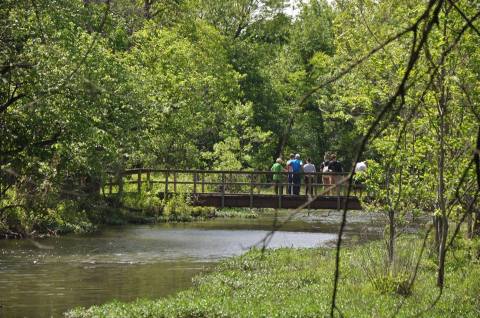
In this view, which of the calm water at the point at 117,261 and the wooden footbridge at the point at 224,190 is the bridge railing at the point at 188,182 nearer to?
the wooden footbridge at the point at 224,190

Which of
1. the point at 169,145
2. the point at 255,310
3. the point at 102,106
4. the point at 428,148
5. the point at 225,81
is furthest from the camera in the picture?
the point at 225,81

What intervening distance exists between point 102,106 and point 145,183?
1234 centimetres

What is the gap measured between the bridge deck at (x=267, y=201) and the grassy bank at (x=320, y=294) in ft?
44.6

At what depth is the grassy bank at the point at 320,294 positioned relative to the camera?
13.9m

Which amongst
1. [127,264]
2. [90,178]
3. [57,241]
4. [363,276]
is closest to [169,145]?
[90,178]

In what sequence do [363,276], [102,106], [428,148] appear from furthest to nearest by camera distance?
[102,106], [363,276], [428,148]

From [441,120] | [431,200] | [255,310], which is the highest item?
[441,120]

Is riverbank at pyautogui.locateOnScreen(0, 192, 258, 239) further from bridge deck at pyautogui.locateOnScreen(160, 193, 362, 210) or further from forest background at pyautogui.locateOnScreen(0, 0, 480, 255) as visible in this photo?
bridge deck at pyautogui.locateOnScreen(160, 193, 362, 210)

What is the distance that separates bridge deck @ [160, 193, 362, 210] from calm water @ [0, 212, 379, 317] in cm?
93

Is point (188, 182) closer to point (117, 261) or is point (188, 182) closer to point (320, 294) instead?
point (117, 261)

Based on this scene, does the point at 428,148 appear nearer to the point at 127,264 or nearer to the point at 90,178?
the point at 127,264

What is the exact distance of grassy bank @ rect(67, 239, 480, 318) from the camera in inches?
549

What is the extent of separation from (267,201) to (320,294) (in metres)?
19.7

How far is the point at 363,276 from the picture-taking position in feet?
56.8
